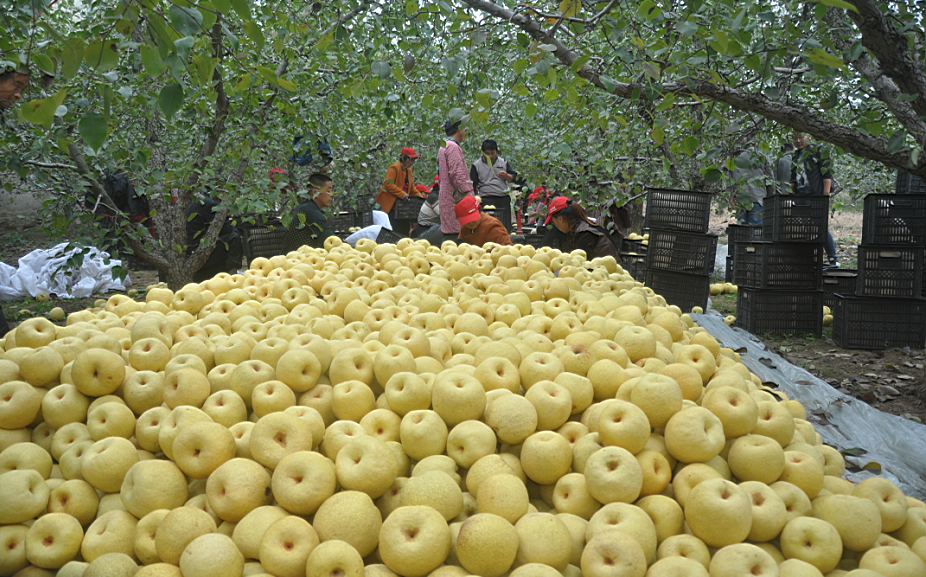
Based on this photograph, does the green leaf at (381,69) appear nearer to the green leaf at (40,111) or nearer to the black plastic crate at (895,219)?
the green leaf at (40,111)

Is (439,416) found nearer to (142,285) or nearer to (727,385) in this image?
(727,385)

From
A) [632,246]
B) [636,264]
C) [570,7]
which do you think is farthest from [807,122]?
[632,246]

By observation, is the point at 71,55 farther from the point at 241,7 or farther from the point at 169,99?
the point at 241,7

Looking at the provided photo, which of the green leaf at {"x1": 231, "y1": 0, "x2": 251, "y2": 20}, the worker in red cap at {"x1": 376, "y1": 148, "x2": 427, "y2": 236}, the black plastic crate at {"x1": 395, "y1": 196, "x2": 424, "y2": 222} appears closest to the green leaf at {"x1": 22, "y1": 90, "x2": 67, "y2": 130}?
the green leaf at {"x1": 231, "y1": 0, "x2": 251, "y2": 20}

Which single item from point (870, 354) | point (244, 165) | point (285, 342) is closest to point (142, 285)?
point (244, 165)

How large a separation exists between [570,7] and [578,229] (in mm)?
4826

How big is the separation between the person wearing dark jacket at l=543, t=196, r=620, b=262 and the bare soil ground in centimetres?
224

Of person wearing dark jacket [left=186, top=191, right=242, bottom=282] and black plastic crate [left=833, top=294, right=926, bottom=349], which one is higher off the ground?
person wearing dark jacket [left=186, top=191, right=242, bottom=282]

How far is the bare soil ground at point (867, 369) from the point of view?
15.3 ft

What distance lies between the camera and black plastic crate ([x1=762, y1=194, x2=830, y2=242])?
664 centimetres

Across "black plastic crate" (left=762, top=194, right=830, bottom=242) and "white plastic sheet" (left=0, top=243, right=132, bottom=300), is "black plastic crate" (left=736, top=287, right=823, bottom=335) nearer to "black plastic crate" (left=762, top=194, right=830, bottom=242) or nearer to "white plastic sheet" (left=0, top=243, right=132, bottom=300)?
"black plastic crate" (left=762, top=194, right=830, bottom=242)

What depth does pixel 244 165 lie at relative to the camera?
623 centimetres

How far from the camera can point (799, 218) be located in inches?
265

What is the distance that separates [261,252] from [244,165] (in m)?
2.37
